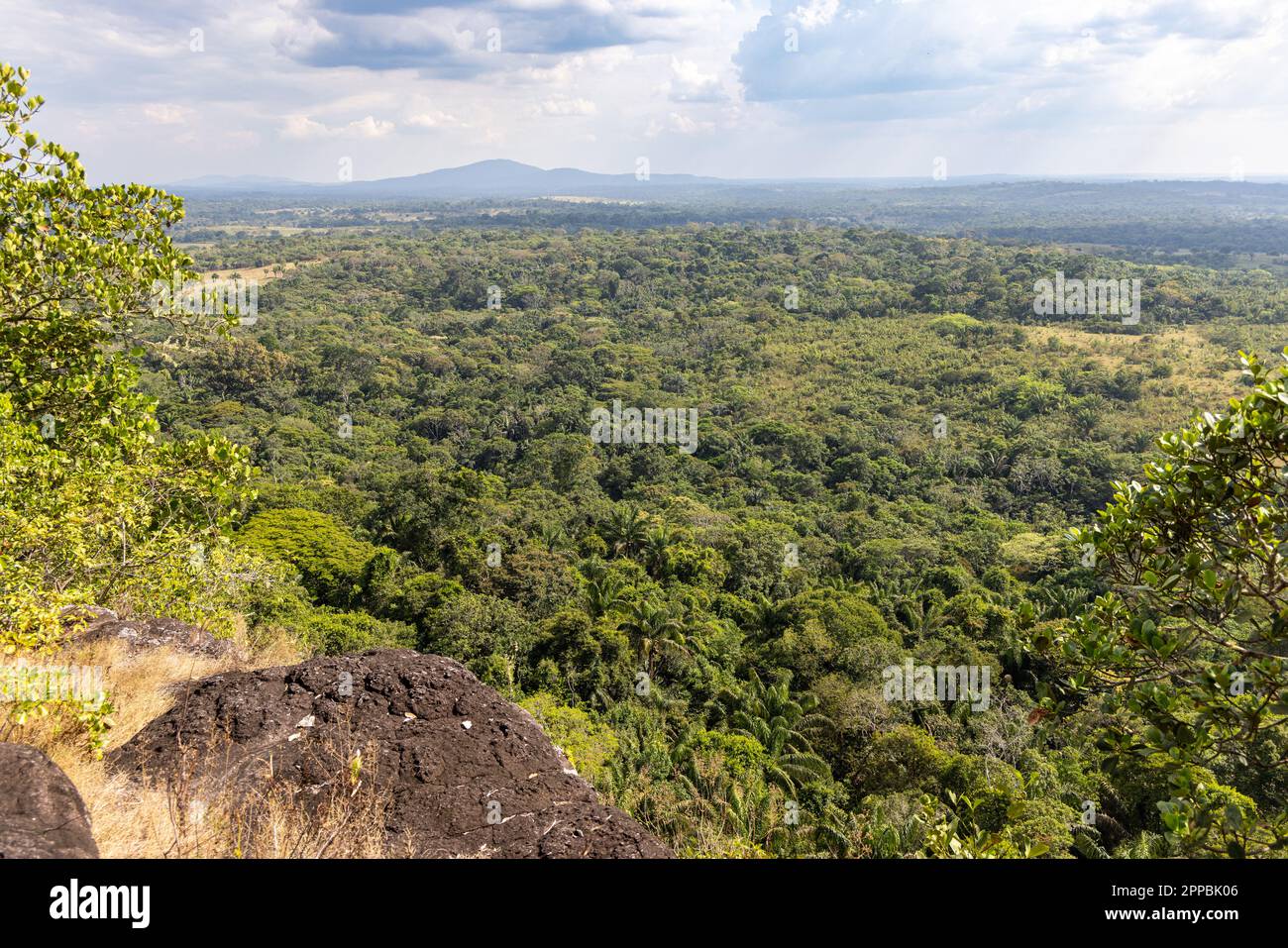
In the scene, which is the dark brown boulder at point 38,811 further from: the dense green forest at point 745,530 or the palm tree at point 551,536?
the palm tree at point 551,536

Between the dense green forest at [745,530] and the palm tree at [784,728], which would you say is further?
the palm tree at [784,728]

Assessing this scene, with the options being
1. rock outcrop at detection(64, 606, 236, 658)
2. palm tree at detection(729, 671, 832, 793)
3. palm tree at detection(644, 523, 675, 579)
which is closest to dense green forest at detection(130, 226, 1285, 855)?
palm tree at detection(729, 671, 832, 793)

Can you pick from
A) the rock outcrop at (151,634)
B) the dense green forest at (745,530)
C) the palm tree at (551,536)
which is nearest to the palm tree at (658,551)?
the dense green forest at (745,530)

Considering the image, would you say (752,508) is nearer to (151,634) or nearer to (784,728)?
(784,728)

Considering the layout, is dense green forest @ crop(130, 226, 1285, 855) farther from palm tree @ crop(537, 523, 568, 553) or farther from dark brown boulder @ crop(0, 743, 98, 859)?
dark brown boulder @ crop(0, 743, 98, 859)

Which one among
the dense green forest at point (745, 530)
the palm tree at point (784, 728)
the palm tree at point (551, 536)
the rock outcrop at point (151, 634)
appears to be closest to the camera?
the dense green forest at point (745, 530)

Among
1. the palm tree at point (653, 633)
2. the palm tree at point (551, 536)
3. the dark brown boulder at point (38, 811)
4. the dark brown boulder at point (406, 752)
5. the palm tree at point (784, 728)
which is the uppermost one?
the dark brown boulder at point (38, 811)

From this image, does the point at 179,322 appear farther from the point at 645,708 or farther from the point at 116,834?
the point at 645,708
